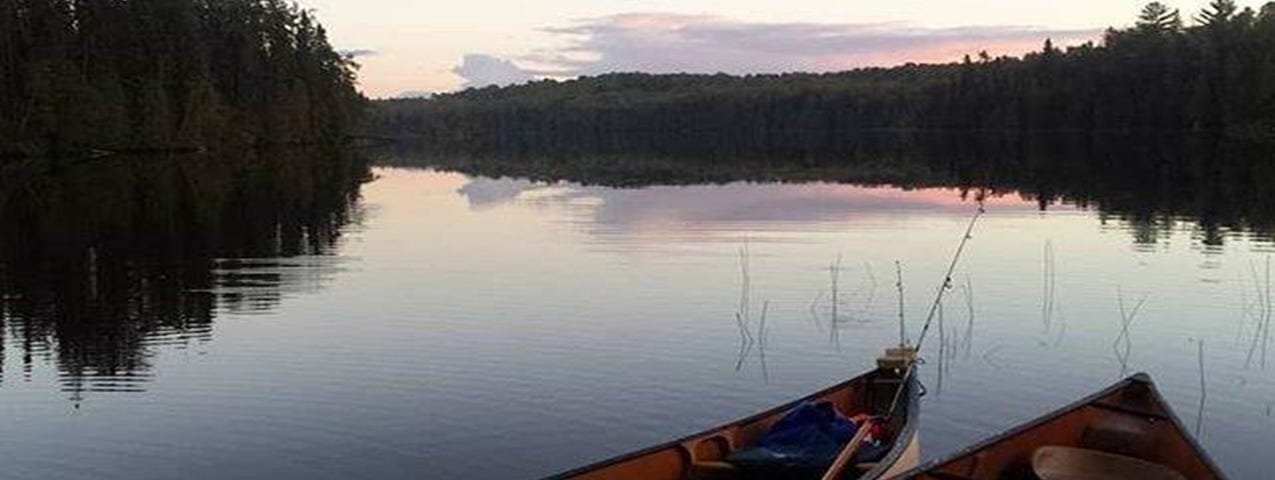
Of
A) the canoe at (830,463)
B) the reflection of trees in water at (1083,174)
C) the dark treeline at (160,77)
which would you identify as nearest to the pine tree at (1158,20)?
the reflection of trees in water at (1083,174)

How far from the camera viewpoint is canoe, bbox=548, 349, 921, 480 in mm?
10484

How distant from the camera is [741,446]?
11898mm

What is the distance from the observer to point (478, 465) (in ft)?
46.0

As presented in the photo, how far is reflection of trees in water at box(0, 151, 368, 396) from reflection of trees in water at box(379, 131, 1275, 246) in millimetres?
21275

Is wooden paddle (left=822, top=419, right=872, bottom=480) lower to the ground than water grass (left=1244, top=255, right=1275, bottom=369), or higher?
higher

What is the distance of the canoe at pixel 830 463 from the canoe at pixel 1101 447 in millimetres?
849

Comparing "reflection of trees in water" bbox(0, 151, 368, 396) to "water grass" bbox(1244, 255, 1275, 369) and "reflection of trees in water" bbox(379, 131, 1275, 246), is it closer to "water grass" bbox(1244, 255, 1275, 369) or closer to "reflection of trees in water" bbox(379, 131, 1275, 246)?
"water grass" bbox(1244, 255, 1275, 369)

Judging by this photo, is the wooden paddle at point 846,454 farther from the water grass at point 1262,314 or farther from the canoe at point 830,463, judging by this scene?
the water grass at point 1262,314

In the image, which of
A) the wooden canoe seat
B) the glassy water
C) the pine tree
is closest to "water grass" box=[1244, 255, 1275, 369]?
the glassy water

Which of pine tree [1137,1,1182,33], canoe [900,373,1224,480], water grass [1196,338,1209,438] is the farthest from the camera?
pine tree [1137,1,1182,33]

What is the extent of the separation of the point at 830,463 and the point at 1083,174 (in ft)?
203

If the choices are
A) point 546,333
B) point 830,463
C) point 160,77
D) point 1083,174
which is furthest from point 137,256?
point 160,77

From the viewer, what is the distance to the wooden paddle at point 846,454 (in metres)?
10.5

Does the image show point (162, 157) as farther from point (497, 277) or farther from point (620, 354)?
point (620, 354)
